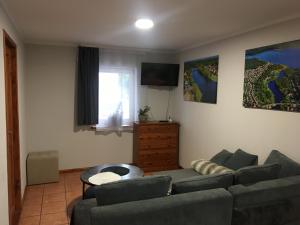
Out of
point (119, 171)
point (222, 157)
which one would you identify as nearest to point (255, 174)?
point (222, 157)

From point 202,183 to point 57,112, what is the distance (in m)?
3.11

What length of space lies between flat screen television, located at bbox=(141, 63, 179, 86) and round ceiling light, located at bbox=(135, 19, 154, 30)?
1687 millimetres

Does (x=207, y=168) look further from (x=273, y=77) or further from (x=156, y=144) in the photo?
(x=156, y=144)

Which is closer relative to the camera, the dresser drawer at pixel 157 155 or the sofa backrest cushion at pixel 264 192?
the sofa backrest cushion at pixel 264 192

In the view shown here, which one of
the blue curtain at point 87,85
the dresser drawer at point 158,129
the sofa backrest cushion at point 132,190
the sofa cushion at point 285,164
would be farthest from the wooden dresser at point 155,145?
the sofa backrest cushion at point 132,190

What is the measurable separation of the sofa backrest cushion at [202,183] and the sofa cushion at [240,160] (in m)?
0.84

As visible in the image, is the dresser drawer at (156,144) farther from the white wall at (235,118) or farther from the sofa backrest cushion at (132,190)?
the sofa backrest cushion at (132,190)

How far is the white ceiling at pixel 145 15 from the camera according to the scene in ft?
7.19

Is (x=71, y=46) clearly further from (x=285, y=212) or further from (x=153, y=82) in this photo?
(x=285, y=212)

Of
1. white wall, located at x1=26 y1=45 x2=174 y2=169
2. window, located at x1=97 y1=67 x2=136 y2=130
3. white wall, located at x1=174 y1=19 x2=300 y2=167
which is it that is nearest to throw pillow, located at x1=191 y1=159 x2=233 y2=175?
white wall, located at x1=174 y1=19 x2=300 y2=167

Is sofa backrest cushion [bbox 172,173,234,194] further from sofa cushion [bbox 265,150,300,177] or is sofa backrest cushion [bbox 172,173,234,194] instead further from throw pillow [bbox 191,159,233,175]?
throw pillow [bbox 191,159,233,175]

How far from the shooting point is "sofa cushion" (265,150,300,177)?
7.80 feet

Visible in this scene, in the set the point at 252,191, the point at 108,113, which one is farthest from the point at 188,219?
the point at 108,113

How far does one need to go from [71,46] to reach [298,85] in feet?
11.4
